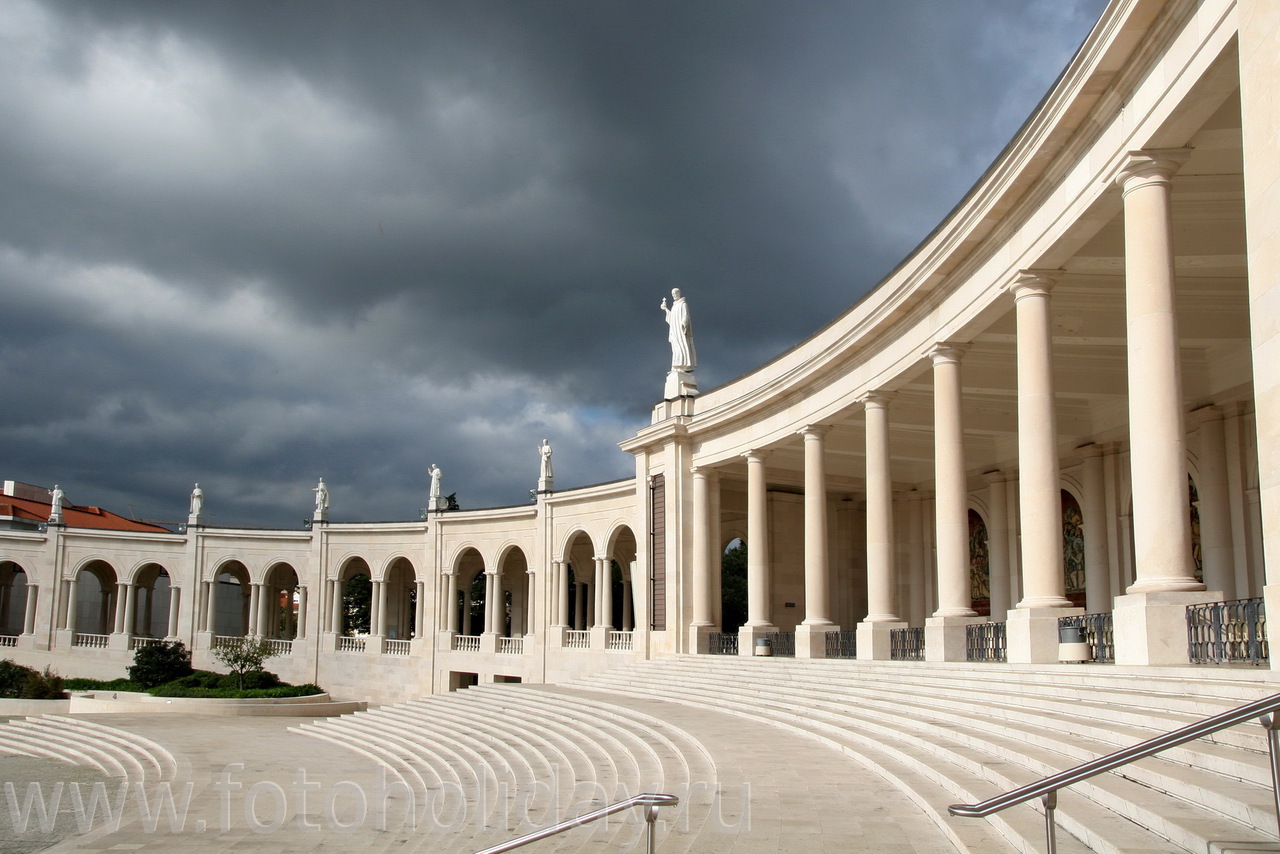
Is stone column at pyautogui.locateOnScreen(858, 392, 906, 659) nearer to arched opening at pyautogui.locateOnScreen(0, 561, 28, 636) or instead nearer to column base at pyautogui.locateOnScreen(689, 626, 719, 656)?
column base at pyautogui.locateOnScreen(689, 626, 719, 656)

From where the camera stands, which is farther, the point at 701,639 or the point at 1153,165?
the point at 701,639

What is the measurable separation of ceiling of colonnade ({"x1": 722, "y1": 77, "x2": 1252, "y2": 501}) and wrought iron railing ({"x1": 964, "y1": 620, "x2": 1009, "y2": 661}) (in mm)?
6626

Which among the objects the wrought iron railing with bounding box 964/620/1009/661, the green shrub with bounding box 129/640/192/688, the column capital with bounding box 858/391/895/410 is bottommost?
the green shrub with bounding box 129/640/192/688

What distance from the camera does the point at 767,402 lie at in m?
36.6

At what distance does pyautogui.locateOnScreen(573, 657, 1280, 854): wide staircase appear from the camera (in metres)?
8.64

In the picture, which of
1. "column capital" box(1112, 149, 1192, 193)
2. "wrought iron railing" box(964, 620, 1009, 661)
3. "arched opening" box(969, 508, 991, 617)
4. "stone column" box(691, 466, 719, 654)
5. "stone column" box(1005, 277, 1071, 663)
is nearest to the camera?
"column capital" box(1112, 149, 1192, 193)

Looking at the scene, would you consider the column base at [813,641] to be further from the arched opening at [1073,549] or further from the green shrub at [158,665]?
the green shrub at [158,665]

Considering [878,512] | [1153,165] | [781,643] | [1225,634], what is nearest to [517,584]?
[781,643]

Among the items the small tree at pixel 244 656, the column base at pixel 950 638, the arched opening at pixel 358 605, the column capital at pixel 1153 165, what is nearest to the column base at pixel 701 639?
the column base at pixel 950 638

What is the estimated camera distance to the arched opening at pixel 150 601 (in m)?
75.5

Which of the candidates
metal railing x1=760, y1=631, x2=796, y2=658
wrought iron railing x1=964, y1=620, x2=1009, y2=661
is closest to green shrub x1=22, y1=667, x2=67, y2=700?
metal railing x1=760, y1=631, x2=796, y2=658

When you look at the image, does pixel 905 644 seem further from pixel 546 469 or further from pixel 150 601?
pixel 150 601

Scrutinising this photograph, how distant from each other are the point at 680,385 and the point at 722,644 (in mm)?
10685

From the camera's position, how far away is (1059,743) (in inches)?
503
